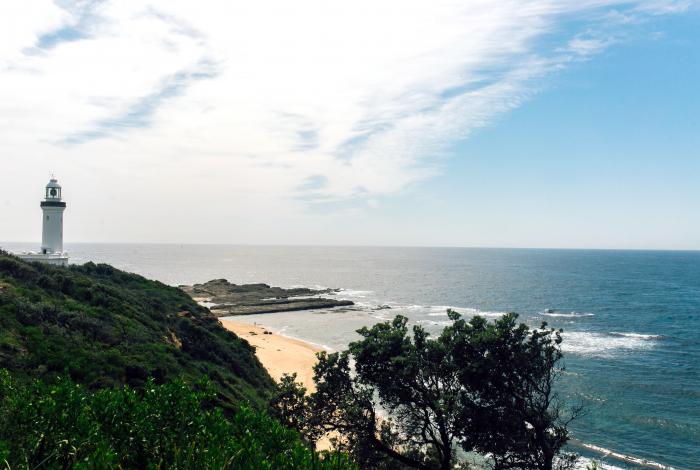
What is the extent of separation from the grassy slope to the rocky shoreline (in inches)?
1653

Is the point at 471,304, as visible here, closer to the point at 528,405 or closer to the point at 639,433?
the point at 639,433

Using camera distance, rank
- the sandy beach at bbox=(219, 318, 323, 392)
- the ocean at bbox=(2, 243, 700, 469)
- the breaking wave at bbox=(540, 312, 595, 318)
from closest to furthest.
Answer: the ocean at bbox=(2, 243, 700, 469) → the sandy beach at bbox=(219, 318, 323, 392) → the breaking wave at bbox=(540, 312, 595, 318)

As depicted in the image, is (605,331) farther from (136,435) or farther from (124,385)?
(136,435)

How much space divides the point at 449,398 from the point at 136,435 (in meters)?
11.8

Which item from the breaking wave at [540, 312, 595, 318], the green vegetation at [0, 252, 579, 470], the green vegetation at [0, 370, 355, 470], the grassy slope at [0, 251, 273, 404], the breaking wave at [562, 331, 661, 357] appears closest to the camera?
the green vegetation at [0, 370, 355, 470]

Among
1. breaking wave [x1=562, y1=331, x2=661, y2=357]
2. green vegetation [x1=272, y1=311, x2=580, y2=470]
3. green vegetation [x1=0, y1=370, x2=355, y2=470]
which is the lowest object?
breaking wave [x1=562, y1=331, x2=661, y2=357]

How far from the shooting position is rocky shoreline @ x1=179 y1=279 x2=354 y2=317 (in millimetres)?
80312

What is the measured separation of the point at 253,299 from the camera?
8956 cm

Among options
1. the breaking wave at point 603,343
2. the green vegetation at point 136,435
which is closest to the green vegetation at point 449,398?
the green vegetation at point 136,435

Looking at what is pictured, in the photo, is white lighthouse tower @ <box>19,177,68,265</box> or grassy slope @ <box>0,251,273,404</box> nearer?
grassy slope @ <box>0,251,273,404</box>

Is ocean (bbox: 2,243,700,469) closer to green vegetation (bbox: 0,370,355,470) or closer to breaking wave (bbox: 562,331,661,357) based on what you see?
breaking wave (bbox: 562,331,661,357)

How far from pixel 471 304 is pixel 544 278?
60821mm

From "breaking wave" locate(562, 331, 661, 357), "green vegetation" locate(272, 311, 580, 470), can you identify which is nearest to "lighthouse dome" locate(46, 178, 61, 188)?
"green vegetation" locate(272, 311, 580, 470)

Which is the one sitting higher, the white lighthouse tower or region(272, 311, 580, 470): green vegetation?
the white lighthouse tower
